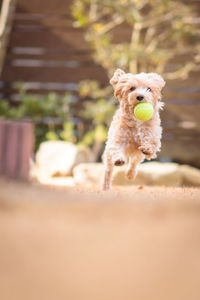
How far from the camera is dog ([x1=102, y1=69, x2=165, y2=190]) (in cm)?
123

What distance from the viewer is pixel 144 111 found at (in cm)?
118

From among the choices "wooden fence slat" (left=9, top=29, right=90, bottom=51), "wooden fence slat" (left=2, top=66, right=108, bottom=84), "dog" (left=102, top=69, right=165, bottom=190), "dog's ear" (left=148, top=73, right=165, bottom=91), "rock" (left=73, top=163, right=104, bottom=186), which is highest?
"wooden fence slat" (left=9, top=29, right=90, bottom=51)

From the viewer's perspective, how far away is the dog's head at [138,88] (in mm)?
1213

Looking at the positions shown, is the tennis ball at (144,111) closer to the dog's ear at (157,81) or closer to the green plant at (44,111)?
the dog's ear at (157,81)

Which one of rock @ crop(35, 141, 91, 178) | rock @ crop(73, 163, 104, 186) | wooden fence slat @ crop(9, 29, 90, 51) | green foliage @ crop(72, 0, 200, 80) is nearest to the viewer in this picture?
rock @ crop(73, 163, 104, 186)

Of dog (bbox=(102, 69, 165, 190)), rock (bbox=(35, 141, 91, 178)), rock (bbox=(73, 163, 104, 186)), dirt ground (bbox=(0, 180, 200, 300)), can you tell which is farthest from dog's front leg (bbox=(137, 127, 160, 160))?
rock (bbox=(35, 141, 91, 178))

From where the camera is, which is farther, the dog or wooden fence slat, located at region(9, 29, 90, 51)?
wooden fence slat, located at region(9, 29, 90, 51)

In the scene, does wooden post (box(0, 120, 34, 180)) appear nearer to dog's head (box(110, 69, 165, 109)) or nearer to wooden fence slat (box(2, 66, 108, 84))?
dog's head (box(110, 69, 165, 109))

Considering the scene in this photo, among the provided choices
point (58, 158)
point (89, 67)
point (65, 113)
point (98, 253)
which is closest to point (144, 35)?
point (89, 67)

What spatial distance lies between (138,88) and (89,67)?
3.40 metres

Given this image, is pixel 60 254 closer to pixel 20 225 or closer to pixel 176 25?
pixel 20 225

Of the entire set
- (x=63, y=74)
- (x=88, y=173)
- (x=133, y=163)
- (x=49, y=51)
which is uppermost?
(x=49, y=51)

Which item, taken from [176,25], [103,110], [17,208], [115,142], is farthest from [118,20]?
[17,208]

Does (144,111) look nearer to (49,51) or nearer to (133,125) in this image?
(133,125)
